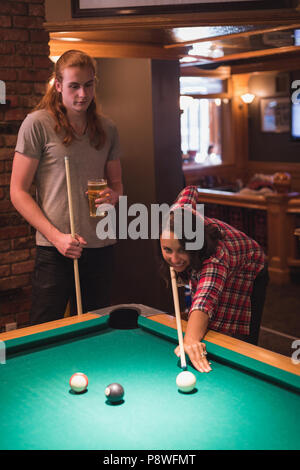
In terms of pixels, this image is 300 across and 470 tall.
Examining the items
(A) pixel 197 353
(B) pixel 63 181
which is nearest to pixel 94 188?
(B) pixel 63 181

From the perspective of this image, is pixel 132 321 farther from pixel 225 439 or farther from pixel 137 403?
pixel 225 439

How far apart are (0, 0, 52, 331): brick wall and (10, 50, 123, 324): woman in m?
0.52

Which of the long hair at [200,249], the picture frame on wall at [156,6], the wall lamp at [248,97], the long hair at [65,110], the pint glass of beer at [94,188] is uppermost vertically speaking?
the wall lamp at [248,97]

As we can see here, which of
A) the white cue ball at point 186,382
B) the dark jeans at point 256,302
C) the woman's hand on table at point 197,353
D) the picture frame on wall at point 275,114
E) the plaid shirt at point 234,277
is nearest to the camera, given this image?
the white cue ball at point 186,382

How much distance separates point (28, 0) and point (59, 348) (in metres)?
2.07

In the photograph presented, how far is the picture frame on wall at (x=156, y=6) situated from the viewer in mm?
3082

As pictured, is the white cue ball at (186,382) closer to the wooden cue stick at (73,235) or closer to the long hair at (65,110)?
the wooden cue stick at (73,235)

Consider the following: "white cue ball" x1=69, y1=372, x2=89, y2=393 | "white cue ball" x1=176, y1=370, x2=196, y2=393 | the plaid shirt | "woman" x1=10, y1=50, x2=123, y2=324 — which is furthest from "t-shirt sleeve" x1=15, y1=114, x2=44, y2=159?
"white cue ball" x1=176, y1=370, x2=196, y2=393

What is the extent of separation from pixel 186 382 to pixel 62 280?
123 centimetres

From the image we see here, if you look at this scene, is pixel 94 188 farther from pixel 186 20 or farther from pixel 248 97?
pixel 248 97

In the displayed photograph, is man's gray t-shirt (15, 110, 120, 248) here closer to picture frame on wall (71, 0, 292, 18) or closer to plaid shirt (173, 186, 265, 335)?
plaid shirt (173, 186, 265, 335)

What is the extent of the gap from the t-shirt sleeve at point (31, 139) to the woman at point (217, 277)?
2.40 feet

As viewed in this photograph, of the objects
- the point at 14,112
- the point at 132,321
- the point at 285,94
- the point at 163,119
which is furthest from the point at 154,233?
the point at 285,94

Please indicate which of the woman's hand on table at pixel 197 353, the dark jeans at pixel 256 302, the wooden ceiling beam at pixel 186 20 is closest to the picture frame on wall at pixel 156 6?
the wooden ceiling beam at pixel 186 20
